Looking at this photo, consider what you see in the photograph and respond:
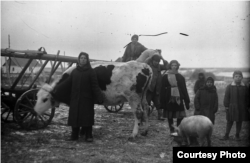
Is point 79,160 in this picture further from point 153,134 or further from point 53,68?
point 53,68

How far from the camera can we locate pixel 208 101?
5453 mm

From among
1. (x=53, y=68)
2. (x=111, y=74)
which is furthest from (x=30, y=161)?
(x=53, y=68)

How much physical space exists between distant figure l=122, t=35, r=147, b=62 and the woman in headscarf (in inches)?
91.9

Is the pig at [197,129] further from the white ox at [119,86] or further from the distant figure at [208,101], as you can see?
the white ox at [119,86]

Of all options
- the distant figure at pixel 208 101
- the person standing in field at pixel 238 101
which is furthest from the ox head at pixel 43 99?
the person standing in field at pixel 238 101

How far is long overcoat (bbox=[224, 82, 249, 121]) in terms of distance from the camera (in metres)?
5.37

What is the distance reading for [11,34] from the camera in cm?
597

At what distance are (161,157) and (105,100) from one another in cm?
219

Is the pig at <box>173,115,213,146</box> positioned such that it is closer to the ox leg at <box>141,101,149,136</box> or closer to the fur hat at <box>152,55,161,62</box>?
the ox leg at <box>141,101,149,136</box>

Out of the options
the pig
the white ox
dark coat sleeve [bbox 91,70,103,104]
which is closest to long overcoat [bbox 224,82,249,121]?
the pig

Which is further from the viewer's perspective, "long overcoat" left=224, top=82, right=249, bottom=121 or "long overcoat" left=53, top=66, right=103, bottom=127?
"long overcoat" left=224, top=82, right=249, bottom=121

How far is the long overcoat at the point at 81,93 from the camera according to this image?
5.23 m

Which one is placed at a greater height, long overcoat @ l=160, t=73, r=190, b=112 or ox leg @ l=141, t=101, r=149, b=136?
long overcoat @ l=160, t=73, r=190, b=112

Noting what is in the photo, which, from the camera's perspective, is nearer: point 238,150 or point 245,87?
point 238,150
